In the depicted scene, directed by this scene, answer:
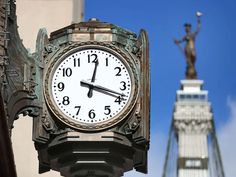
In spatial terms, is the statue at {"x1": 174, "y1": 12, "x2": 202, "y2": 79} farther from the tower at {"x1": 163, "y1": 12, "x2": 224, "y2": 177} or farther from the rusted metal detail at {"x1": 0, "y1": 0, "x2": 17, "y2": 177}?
the rusted metal detail at {"x1": 0, "y1": 0, "x2": 17, "y2": 177}

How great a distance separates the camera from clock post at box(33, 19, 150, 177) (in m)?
4.96

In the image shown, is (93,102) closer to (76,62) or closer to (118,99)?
(118,99)

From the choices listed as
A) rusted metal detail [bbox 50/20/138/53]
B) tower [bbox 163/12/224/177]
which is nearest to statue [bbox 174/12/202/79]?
tower [bbox 163/12/224/177]

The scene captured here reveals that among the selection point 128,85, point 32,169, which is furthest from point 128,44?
point 32,169

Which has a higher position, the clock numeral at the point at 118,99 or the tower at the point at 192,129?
the tower at the point at 192,129

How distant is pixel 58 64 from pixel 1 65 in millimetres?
646

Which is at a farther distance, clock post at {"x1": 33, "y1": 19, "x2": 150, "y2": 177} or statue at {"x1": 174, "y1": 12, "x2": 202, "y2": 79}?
statue at {"x1": 174, "y1": 12, "x2": 202, "y2": 79}

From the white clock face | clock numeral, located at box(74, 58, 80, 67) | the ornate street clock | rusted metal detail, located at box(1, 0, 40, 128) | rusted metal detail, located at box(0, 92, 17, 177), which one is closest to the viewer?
rusted metal detail, located at box(0, 92, 17, 177)

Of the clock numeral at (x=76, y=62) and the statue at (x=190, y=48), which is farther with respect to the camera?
the statue at (x=190, y=48)

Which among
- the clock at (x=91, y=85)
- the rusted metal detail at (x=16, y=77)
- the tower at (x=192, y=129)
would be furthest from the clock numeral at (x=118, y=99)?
the tower at (x=192, y=129)

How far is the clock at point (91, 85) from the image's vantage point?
5.04 m

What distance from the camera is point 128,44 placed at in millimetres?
5211

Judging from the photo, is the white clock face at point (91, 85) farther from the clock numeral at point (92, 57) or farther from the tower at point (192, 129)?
the tower at point (192, 129)

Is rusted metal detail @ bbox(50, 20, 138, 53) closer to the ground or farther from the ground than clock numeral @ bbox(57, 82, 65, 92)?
farther from the ground
